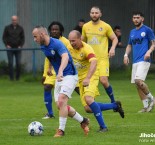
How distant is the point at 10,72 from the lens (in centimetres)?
2941

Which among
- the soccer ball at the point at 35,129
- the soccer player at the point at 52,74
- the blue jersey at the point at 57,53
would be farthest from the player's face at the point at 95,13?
the soccer ball at the point at 35,129

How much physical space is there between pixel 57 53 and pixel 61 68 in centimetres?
46

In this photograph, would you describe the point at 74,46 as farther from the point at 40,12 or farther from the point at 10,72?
the point at 40,12

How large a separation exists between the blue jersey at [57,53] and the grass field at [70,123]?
3.69 feet

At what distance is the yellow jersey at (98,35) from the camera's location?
18.8m

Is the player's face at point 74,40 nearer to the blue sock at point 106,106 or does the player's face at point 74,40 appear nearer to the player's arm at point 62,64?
the player's arm at point 62,64

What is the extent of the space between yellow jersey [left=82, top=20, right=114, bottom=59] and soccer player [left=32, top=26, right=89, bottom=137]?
425 cm

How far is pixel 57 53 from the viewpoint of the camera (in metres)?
14.4

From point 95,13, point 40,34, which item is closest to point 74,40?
point 40,34

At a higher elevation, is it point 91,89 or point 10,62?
point 91,89

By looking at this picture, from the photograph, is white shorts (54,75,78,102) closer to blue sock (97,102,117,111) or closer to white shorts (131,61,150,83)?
blue sock (97,102,117,111)

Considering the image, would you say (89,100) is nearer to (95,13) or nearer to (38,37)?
(38,37)

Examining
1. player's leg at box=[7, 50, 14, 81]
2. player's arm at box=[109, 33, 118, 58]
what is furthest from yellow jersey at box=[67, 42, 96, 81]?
player's leg at box=[7, 50, 14, 81]

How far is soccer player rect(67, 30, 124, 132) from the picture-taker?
584 inches
